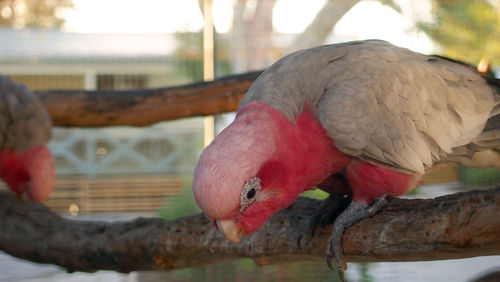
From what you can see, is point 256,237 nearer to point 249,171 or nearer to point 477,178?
point 249,171

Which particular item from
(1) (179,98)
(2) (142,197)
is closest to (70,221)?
(1) (179,98)

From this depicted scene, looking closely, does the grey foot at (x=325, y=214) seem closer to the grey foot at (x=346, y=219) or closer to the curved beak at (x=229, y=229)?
the grey foot at (x=346, y=219)

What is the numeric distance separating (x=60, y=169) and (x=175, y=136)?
0.57m

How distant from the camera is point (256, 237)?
100 centimetres

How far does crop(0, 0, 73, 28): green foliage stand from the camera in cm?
235

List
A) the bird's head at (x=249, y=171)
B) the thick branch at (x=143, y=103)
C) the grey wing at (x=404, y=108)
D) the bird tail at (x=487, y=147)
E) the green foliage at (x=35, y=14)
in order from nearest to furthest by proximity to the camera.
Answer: the bird's head at (x=249, y=171) < the grey wing at (x=404, y=108) < the bird tail at (x=487, y=147) < the thick branch at (x=143, y=103) < the green foliage at (x=35, y=14)

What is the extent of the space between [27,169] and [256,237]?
0.98 m

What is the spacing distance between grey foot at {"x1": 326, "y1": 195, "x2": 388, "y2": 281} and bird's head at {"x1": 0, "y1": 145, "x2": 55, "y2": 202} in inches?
43.3

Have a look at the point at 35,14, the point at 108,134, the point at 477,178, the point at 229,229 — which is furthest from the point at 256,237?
the point at 35,14

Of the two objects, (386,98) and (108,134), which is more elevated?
(386,98)

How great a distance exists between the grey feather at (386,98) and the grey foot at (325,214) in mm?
168

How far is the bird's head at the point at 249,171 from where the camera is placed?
2.16 feet

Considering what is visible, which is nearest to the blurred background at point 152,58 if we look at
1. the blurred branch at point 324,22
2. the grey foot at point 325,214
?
the blurred branch at point 324,22

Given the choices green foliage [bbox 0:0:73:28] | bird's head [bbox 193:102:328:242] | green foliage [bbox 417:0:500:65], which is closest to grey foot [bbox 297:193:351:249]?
bird's head [bbox 193:102:328:242]
